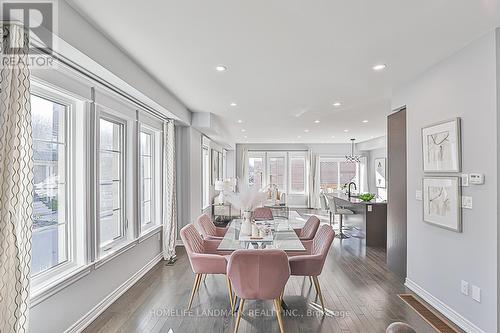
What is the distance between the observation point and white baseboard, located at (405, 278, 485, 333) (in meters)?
2.65

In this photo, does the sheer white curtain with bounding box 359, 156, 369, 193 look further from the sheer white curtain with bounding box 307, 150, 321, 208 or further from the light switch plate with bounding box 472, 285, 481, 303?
the light switch plate with bounding box 472, 285, 481, 303

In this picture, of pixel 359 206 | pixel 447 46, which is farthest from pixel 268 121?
pixel 447 46

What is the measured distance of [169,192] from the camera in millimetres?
5008

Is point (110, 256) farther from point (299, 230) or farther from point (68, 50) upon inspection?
point (299, 230)

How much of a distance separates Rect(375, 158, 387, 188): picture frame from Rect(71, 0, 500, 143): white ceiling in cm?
662

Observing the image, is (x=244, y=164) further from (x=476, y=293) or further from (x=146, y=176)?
(x=476, y=293)

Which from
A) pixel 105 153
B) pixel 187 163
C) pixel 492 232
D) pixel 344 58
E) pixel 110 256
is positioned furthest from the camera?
pixel 187 163

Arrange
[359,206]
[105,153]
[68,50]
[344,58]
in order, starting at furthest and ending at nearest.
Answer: [359,206]
[105,153]
[344,58]
[68,50]

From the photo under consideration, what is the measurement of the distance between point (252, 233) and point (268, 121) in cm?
380

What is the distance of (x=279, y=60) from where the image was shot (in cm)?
304

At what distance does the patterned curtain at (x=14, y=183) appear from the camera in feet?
5.73

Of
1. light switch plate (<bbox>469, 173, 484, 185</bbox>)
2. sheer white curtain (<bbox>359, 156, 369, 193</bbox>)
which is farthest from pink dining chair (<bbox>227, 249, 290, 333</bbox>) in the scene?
sheer white curtain (<bbox>359, 156, 369, 193</bbox>)

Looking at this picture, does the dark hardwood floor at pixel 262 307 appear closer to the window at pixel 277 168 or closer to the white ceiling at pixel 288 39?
the white ceiling at pixel 288 39

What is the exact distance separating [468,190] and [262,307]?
2.38 metres
